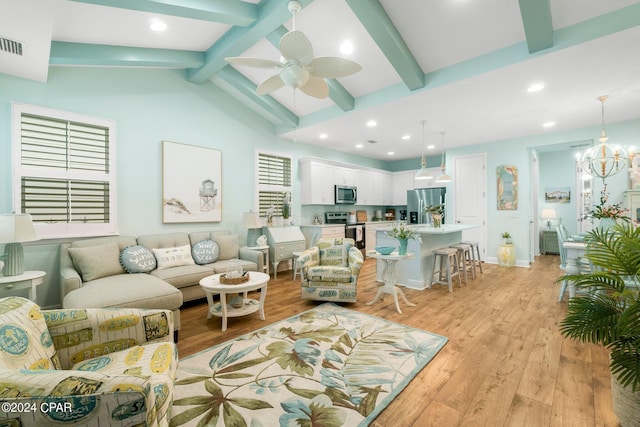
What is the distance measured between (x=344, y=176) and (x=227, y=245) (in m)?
3.55

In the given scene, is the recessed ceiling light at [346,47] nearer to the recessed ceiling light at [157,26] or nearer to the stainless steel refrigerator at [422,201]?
the recessed ceiling light at [157,26]

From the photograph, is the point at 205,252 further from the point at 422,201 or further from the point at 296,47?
the point at 422,201

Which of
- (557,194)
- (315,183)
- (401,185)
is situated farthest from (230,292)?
(557,194)

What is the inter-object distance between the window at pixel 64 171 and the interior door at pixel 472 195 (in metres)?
6.78

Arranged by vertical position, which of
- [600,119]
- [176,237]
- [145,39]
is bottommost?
[176,237]

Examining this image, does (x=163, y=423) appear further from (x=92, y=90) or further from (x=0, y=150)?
(x=92, y=90)

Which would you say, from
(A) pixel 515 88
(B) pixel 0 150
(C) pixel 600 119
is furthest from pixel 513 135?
(B) pixel 0 150

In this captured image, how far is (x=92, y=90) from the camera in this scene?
3.55 m

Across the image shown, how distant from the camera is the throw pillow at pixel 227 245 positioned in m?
4.37

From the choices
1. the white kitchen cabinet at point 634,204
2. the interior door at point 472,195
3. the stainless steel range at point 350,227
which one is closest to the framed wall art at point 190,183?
the stainless steel range at point 350,227

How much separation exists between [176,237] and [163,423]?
3.34 m

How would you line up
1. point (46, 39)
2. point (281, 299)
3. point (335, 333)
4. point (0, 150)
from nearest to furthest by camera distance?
point (46, 39) < point (335, 333) < point (0, 150) < point (281, 299)

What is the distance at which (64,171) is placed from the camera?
337cm

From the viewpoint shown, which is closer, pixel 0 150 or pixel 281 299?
pixel 0 150
